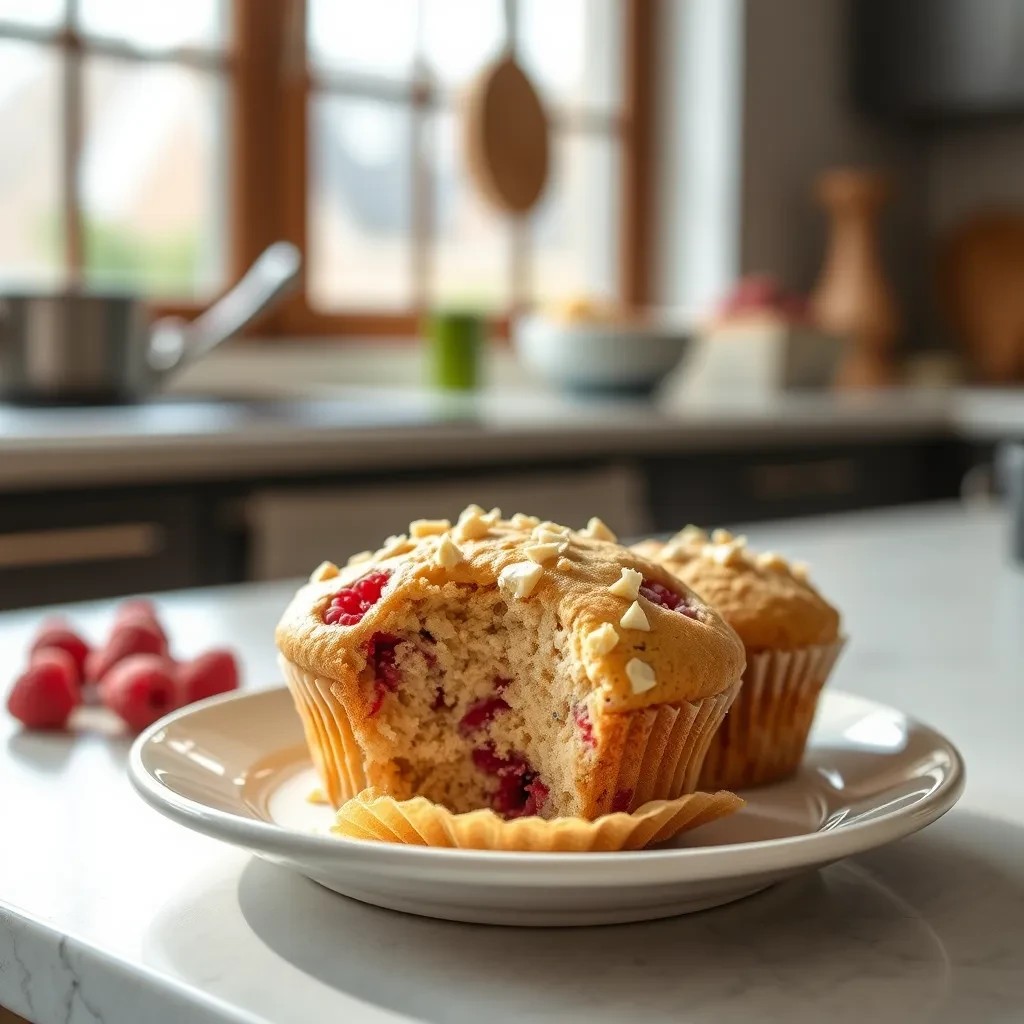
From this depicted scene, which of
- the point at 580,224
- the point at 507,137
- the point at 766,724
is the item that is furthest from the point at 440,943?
the point at 580,224

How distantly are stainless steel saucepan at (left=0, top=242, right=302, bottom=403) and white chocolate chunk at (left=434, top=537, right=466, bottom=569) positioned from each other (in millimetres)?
1597

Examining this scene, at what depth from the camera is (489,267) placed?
364 centimetres

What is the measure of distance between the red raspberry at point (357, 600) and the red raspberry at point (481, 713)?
0.06m

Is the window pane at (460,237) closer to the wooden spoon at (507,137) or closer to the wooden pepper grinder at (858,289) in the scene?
the wooden spoon at (507,137)

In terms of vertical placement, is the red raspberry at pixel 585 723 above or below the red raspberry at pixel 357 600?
below

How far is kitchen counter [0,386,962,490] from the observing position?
6.37 feet

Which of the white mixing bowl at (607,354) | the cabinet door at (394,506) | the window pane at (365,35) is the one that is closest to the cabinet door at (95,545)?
the cabinet door at (394,506)

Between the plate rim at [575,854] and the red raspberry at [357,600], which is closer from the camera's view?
the plate rim at [575,854]

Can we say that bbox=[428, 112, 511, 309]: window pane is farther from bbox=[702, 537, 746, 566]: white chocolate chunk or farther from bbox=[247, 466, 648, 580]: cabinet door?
bbox=[702, 537, 746, 566]: white chocolate chunk

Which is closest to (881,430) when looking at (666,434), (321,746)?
(666,434)

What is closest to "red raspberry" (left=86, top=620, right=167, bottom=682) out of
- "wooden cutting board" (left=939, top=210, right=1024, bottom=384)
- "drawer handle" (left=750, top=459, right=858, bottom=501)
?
"drawer handle" (left=750, top=459, right=858, bottom=501)

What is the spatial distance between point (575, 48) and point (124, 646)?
3136 millimetres

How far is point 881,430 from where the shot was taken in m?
3.13

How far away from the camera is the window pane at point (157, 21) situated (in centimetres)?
289
